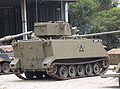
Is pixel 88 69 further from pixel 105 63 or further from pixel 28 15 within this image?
pixel 28 15

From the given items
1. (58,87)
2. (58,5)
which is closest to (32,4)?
(58,5)

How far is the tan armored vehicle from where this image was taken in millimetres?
20859

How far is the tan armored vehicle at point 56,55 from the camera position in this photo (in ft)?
68.4

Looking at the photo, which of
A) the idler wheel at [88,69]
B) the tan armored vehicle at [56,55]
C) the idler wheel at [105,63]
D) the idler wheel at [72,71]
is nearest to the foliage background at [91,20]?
the idler wheel at [105,63]

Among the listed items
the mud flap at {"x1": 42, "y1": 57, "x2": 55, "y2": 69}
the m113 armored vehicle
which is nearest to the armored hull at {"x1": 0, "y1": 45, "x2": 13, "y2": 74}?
the m113 armored vehicle

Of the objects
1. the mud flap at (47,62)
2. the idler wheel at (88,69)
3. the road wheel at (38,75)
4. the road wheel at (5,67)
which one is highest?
the mud flap at (47,62)

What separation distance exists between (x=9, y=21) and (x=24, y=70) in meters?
31.2

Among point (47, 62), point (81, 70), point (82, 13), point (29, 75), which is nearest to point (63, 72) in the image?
point (47, 62)

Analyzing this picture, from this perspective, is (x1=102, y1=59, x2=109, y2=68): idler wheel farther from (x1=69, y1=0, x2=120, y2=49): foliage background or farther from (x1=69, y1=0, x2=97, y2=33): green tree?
(x1=69, y1=0, x2=97, y2=33): green tree

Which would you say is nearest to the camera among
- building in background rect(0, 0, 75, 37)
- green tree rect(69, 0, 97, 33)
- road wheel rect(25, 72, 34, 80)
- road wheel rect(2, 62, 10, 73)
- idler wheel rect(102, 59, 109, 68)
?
road wheel rect(25, 72, 34, 80)

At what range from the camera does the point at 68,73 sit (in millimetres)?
21453

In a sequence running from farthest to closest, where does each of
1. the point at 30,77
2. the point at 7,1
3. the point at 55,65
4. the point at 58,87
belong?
the point at 7,1 < the point at 30,77 < the point at 55,65 < the point at 58,87

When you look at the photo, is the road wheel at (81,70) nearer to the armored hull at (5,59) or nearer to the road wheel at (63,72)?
the road wheel at (63,72)

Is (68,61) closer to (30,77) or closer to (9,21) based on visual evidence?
(30,77)
